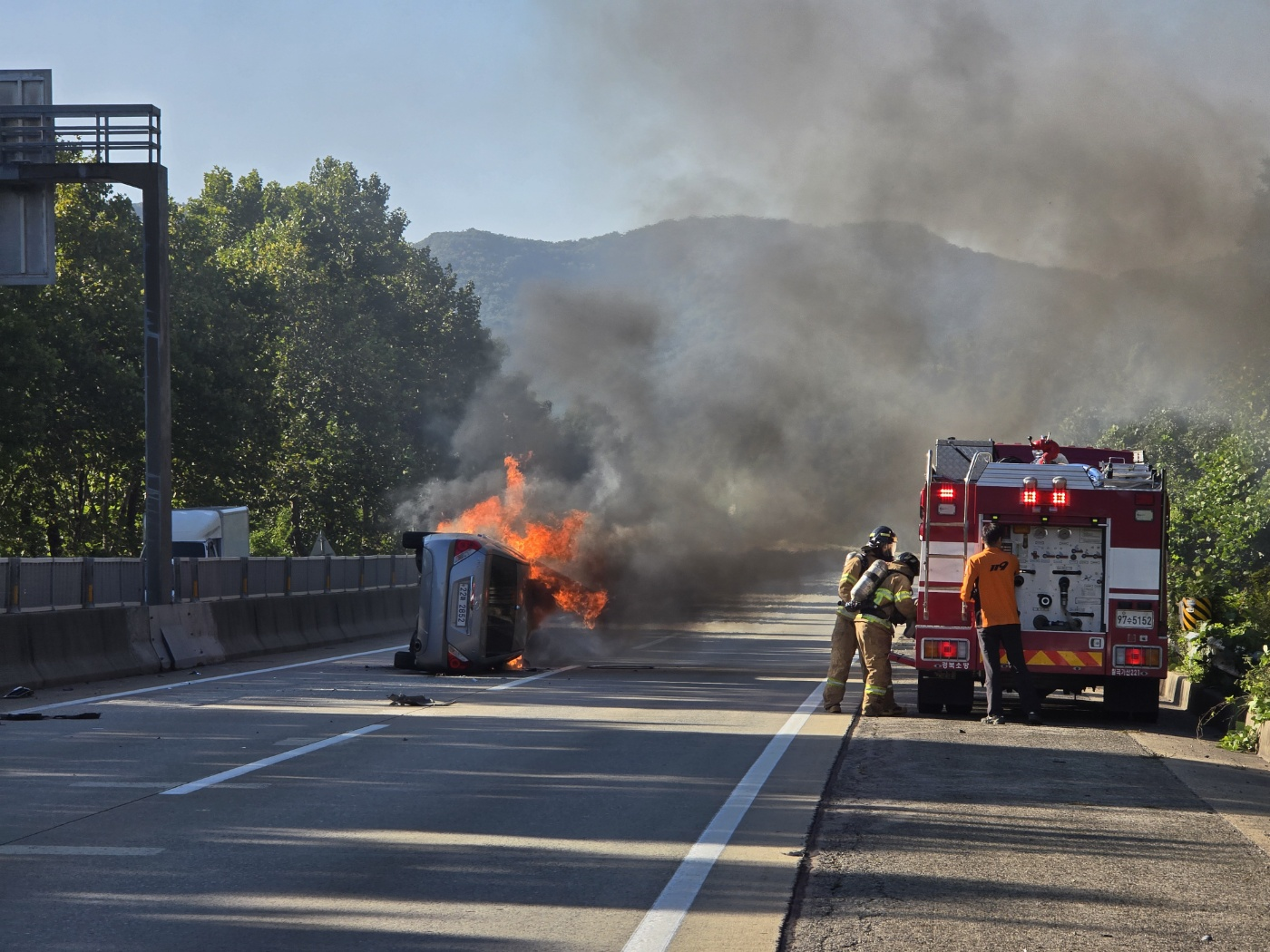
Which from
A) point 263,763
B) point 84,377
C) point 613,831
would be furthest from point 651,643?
point 84,377

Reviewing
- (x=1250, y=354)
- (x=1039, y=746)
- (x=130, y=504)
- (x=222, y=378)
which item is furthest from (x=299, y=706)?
(x=130, y=504)

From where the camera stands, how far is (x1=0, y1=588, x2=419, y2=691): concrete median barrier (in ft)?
56.5

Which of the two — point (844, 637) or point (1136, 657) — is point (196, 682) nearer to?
point (844, 637)

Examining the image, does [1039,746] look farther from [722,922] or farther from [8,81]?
[8,81]

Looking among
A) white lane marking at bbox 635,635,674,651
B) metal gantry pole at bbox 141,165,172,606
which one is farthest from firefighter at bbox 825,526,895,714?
metal gantry pole at bbox 141,165,172,606

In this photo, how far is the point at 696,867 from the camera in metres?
7.33

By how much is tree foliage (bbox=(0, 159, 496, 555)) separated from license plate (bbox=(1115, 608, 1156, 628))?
29319 mm

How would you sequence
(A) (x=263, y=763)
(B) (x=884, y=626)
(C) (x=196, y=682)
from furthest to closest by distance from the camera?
(C) (x=196, y=682) → (B) (x=884, y=626) → (A) (x=263, y=763)

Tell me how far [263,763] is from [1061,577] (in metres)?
8.12

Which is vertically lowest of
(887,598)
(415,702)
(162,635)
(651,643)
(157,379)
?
(651,643)

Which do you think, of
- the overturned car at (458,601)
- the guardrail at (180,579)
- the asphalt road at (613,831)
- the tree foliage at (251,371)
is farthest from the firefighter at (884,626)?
the tree foliage at (251,371)

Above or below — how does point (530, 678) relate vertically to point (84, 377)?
below

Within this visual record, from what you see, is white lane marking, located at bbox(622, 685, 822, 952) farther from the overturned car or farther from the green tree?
the green tree

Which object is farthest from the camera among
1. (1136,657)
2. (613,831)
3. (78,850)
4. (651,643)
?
(651,643)
